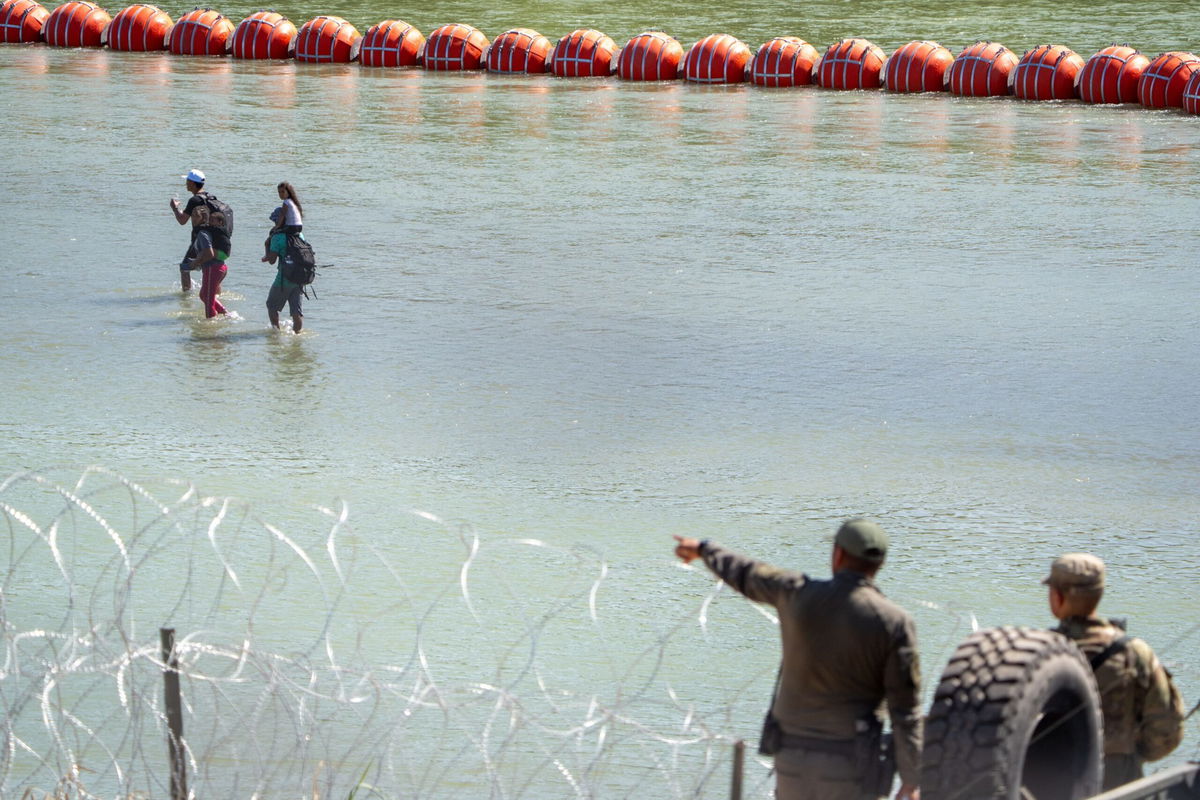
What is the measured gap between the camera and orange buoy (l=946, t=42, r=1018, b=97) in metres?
30.8

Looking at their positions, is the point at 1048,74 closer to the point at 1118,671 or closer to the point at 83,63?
the point at 83,63

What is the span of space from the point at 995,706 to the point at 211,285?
11.5m

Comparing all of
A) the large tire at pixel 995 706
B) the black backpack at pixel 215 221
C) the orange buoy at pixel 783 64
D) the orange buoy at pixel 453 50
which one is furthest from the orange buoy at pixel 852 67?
the large tire at pixel 995 706

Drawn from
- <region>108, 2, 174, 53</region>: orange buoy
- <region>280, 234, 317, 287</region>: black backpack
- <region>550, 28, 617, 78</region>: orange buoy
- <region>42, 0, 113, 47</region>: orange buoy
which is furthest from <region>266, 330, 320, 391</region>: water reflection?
<region>42, 0, 113, 47</region>: orange buoy

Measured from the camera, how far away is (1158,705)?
5.17m

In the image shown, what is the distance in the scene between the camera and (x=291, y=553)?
30.7ft

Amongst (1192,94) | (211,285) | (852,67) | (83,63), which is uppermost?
(852,67)

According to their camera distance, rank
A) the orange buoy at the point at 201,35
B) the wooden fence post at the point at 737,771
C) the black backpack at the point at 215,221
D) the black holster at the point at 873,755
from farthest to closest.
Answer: the orange buoy at the point at 201,35
the black backpack at the point at 215,221
the black holster at the point at 873,755
the wooden fence post at the point at 737,771

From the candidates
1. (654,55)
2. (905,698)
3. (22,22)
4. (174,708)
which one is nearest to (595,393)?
(174,708)

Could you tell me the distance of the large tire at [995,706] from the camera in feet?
15.2

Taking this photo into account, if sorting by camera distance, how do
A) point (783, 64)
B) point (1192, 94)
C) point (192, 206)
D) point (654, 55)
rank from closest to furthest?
point (192, 206), point (1192, 94), point (783, 64), point (654, 55)

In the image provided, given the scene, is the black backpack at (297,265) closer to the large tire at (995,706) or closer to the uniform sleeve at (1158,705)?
the uniform sleeve at (1158,705)

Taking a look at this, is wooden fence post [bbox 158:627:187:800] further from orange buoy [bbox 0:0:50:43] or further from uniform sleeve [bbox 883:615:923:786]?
orange buoy [bbox 0:0:50:43]

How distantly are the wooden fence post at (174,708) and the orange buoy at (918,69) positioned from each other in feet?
92.4
